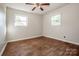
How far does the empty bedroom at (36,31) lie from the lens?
1271 millimetres

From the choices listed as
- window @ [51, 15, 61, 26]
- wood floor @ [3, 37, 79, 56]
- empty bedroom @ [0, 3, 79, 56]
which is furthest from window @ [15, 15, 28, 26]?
window @ [51, 15, 61, 26]

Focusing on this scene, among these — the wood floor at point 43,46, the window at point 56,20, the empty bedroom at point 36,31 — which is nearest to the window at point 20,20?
the empty bedroom at point 36,31

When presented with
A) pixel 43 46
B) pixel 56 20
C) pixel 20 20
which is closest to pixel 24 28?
pixel 20 20

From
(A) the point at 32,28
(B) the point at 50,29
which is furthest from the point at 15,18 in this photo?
(B) the point at 50,29

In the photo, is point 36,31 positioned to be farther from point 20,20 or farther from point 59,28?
point 59,28

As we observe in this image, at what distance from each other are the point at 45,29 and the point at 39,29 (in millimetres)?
123

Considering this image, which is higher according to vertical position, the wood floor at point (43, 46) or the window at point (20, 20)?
the window at point (20, 20)

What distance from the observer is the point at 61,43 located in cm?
145

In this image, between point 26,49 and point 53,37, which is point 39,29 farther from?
point 26,49

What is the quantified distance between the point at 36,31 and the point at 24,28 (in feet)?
0.73

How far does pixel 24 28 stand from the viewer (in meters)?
1.31

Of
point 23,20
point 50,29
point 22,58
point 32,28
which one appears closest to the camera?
point 22,58

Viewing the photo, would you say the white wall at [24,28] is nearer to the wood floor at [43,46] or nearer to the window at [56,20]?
the wood floor at [43,46]

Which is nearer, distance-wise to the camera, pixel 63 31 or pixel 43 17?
pixel 43 17
